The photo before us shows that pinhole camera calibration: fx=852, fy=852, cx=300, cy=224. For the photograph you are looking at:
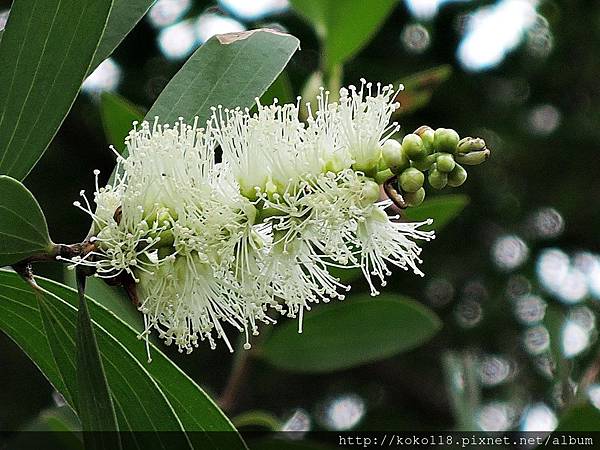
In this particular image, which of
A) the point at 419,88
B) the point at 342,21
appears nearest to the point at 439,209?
the point at 419,88

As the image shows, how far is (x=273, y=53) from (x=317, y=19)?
2.46 feet

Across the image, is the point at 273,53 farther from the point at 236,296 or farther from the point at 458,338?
the point at 458,338

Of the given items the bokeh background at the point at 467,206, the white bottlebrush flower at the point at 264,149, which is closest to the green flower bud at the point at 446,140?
the white bottlebrush flower at the point at 264,149

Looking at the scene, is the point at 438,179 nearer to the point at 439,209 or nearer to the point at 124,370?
the point at 124,370

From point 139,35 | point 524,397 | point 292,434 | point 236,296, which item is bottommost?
point 524,397

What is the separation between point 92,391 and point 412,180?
0.46 meters

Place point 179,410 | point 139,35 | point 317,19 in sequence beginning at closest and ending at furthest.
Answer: point 179,410
point 317,19
point 139,35

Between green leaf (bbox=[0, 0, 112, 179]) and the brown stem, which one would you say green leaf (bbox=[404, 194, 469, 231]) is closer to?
the brown stem

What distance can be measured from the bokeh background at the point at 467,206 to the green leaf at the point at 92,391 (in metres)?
1.56

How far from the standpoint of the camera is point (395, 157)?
3.46 ft

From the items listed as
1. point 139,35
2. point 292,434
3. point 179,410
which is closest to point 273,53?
point 179,410

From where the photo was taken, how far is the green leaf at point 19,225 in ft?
3.27

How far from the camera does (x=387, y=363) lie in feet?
9.94

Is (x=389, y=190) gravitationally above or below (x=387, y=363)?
above
